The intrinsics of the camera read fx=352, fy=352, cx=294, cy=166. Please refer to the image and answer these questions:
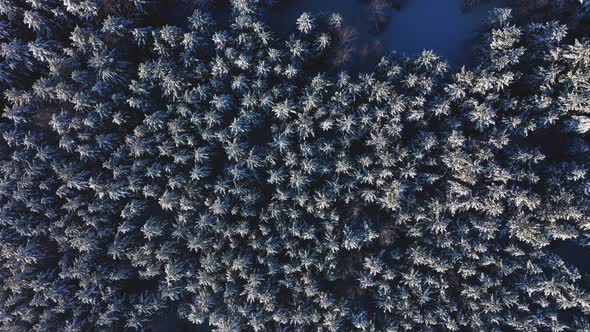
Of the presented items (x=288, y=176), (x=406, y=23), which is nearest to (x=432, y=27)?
(x=406, y=23)

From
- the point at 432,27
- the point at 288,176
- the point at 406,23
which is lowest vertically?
the point at 288,176

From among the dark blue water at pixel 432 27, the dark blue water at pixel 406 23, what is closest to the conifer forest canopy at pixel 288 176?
the dark blue water at pixel 406 23

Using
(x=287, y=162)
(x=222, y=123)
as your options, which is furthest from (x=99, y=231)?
(x=287, y=162)

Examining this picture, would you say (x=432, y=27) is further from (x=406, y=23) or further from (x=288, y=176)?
(x=288, y=176)

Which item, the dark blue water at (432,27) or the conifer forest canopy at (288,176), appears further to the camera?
the dark blue water at (432,27)

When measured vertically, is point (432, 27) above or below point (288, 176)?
above

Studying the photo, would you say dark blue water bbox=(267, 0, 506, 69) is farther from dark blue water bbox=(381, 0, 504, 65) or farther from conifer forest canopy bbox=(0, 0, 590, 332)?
conifer forest canopy bbox=(0, 0, 590, 332)

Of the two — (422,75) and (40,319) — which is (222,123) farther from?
(40,319)

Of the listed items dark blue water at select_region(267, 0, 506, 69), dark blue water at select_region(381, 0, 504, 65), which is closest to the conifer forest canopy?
dark blue water at select_region(267, 0, 506, 69)

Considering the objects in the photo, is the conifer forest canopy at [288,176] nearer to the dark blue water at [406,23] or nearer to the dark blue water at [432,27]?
the dark blue water at [406,23]
